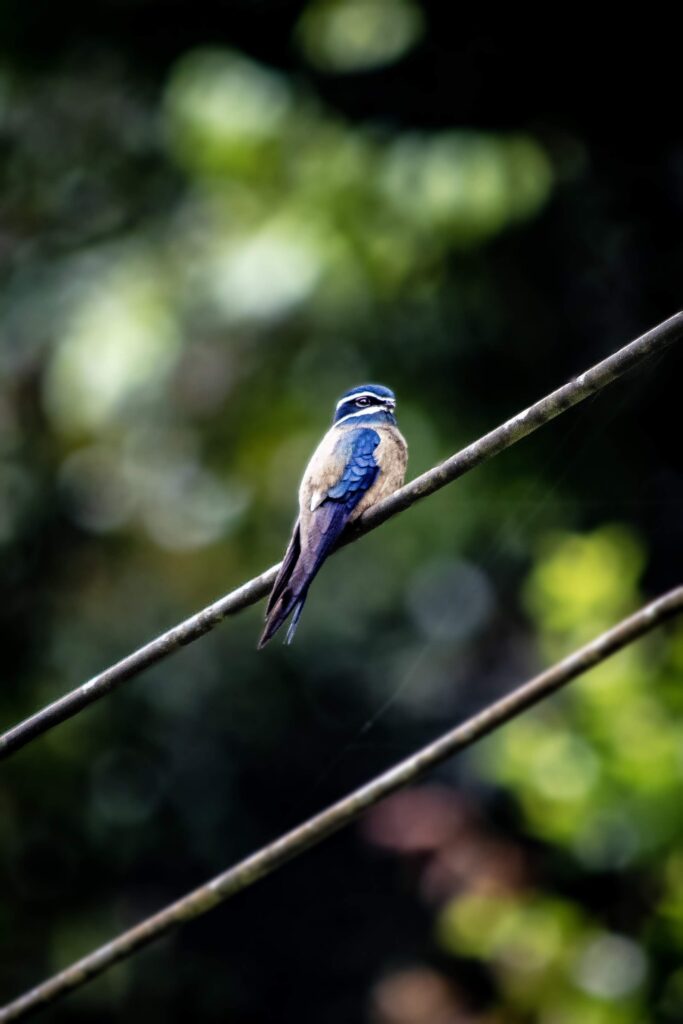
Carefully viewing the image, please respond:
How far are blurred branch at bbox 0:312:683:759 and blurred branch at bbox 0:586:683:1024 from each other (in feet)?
1.03

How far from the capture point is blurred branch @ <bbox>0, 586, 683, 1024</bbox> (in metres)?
1.66

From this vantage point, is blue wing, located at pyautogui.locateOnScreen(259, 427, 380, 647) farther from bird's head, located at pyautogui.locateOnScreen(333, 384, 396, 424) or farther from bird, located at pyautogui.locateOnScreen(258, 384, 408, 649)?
bird's head, located at pyautogui.locateOnScreen(333, 384, 396, 424)

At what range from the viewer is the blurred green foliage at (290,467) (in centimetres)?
628

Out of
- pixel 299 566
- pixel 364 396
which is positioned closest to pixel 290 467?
pixel 364 396

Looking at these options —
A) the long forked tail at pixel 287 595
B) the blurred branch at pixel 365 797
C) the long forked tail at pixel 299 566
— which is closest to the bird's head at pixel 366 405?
the long forked tail at pixel 299 566

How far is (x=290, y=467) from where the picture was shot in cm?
698

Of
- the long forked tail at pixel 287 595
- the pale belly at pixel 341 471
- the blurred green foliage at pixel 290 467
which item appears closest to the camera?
the long forked tail at pixel 287 595

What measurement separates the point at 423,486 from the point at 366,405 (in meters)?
1.57

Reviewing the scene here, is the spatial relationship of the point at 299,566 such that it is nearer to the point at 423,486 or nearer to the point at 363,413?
the point at 423,486

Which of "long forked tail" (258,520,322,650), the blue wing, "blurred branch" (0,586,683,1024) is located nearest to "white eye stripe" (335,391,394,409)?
the blue wing

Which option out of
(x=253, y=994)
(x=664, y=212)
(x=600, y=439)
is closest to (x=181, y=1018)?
(x=253, y=994)

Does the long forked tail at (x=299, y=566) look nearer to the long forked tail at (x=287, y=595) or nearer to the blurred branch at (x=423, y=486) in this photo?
the long forked tail at (x=287, y=595)

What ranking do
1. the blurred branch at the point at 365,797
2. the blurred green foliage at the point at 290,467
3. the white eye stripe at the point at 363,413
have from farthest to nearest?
the blurred green foliage at the point at 290,467 < the white eye stripe at the point at 363,413 < the blurred branch at the point at 365,797

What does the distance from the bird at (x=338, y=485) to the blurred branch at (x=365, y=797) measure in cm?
35
